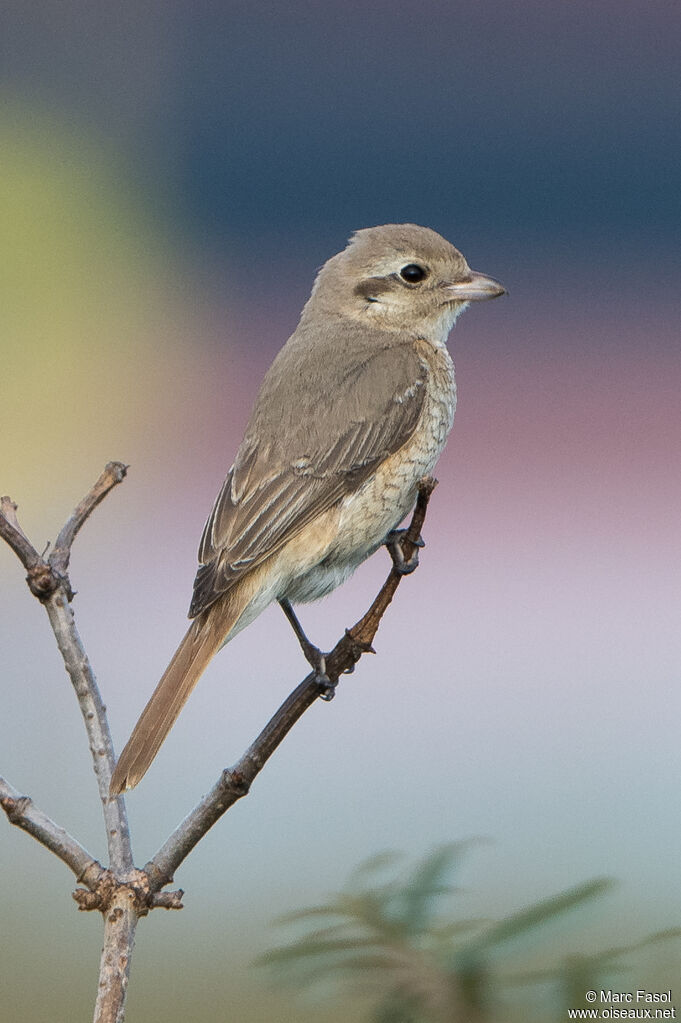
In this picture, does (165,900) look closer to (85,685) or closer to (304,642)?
(85,685)

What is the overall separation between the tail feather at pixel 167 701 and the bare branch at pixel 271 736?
124 millimetres

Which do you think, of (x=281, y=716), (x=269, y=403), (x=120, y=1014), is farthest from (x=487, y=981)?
(x=269, y=403)


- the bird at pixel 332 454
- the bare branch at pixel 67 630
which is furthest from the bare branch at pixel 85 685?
the bird at pixel 332 454

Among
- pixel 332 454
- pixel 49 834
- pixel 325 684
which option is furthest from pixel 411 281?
pixel 49 834

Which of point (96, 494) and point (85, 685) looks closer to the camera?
point (85, 685)

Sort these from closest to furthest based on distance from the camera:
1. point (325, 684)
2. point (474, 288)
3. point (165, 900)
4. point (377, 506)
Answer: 1. point (165, 900)
2. point (325, 684)
3. point (377, 506)
4. point (474, 288)

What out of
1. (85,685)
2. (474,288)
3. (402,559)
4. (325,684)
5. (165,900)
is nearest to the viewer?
(165,900)

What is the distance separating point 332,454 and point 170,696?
2.10 ft

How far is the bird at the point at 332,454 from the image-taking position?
78.3 inches

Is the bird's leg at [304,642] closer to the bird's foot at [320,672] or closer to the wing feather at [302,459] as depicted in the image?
the bird's foot at [320,672]

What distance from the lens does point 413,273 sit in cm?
264

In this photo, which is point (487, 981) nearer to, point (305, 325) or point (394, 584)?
point (394, 584)

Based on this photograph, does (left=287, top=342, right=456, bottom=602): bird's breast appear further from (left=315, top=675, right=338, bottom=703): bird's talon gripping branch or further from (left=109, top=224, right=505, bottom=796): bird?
(left=315, top=675, right=338, bottom=703): bird's talon gripping branch

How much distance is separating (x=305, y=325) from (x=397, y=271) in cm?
28
